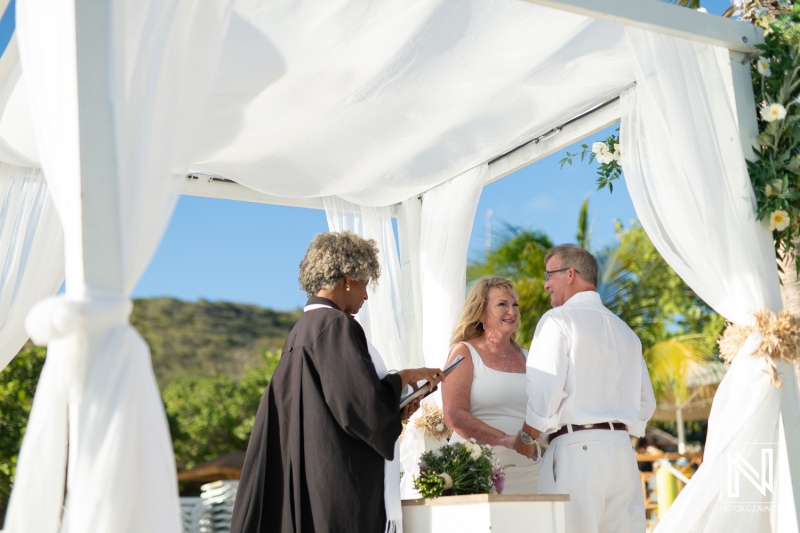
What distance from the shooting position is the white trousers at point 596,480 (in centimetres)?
344

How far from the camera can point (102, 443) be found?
228cm

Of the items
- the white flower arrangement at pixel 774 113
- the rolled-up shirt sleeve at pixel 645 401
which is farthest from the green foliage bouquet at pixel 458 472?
the white flower arrangement at pixel 774 113

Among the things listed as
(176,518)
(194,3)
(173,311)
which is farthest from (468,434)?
(173,311)

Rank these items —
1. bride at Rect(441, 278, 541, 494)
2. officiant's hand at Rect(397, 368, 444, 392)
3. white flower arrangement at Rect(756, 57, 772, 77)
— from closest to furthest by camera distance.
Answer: officiant's hand at Rect(397, 368, 444, 392) < white flower arrangement at Rect(756, 57, 772, 77) < bride at Rect(441, 278, 541, 494)

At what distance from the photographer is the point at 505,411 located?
4145mm

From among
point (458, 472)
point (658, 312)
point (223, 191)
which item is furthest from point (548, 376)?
point (658, 312)

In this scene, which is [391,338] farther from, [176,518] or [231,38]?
[176,518]

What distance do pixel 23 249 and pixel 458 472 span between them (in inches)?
118

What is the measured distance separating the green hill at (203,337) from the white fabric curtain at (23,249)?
22681 millimetres

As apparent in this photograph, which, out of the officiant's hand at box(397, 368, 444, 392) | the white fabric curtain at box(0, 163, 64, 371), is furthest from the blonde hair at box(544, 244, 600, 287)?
the white fabric curtain at box(0, 163, 64, 371)

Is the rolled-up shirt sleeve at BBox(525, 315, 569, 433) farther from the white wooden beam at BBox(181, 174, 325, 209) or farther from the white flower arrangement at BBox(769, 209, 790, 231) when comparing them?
the white wooden beam at BBox(181, 174, 325, 209)

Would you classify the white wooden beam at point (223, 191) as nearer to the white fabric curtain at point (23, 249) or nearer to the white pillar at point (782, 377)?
the white fabric curtain at point (23, 249)

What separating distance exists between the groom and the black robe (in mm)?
751

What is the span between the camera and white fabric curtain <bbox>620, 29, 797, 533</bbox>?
3.46 meters
